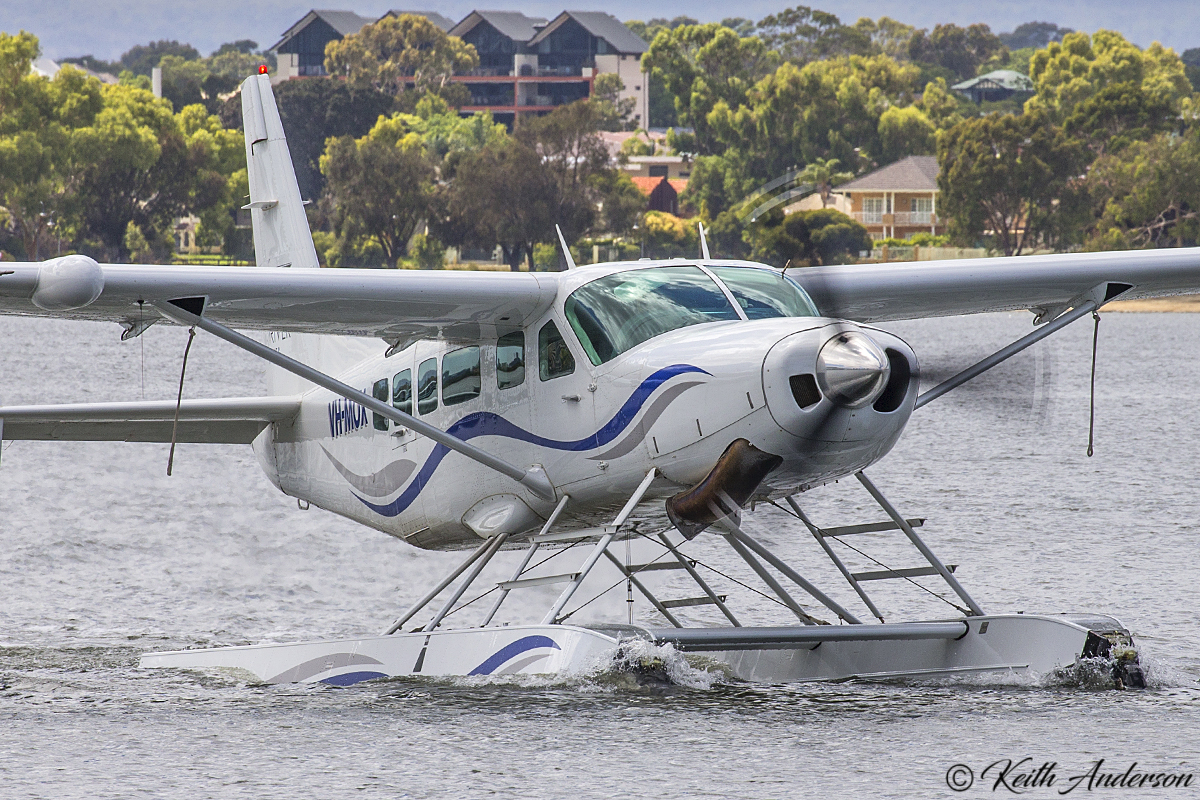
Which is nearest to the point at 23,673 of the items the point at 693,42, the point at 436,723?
the point at 436,723

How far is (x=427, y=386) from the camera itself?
11.7 m

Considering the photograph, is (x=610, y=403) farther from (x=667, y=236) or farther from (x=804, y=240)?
(x=667, y=236)

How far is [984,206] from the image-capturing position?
86.5m

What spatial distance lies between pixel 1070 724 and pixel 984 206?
79.4m

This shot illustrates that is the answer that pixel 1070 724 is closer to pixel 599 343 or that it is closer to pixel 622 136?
pixel 599 343

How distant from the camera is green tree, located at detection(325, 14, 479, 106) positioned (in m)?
161

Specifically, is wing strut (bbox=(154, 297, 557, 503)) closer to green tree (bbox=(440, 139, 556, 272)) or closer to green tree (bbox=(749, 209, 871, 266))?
green tree (bbox=(749, 209, 871, 266))

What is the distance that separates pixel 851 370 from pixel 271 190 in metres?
7.93

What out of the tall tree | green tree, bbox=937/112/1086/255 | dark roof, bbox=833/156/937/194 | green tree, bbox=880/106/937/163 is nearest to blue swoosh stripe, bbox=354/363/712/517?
green tree, bbox=937/112/1086/255

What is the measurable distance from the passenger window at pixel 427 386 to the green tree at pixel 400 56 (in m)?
151

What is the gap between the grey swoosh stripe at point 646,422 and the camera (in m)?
9.62

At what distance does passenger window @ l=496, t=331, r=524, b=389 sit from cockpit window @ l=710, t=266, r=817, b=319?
1551 millimetres

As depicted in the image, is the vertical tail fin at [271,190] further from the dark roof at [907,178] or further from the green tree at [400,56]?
the green tree at [400,56]

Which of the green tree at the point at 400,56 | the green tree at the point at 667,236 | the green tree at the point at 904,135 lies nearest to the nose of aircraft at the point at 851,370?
the green tree at the point at 667,236
